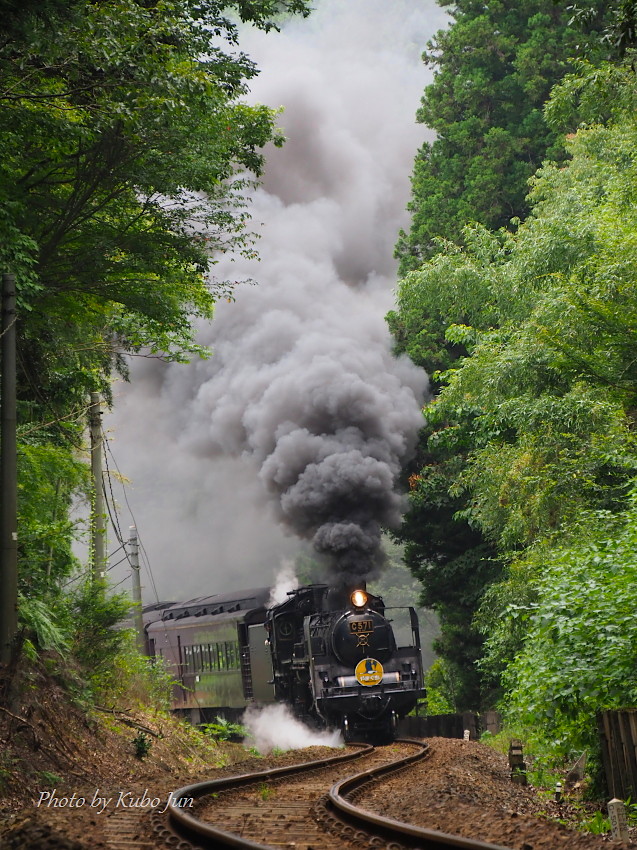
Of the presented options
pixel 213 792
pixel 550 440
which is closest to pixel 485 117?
pixel 550 440

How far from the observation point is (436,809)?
776 centimetres

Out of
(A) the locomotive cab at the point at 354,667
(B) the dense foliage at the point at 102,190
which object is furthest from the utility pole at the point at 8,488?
(A) the locomotive cab at the point at 354,667

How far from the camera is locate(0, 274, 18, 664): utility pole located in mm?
10438

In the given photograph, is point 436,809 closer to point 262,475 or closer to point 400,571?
point 262,475

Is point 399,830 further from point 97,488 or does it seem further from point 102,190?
point 97,488

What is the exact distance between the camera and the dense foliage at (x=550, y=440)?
366 inches

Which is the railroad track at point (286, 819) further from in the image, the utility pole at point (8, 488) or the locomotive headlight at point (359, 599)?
the locomotive headlight at point (359, 599)

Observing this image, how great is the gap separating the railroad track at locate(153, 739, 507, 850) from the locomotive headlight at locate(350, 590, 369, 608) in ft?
19.5

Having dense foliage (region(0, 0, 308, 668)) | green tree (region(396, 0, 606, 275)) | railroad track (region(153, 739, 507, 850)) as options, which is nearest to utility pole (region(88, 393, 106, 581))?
dense foliage (region(0, 0, 308, 668))

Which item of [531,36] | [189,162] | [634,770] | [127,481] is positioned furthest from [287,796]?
[531,36]

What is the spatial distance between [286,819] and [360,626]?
31.0 feet

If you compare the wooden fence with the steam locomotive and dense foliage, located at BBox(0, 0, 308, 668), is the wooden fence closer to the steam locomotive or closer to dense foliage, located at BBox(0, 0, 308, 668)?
dense foliage, located at BBox(0, 0, 308, 668)

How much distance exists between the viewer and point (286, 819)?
303 inches

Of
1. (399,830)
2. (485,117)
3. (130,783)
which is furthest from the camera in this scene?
(485,117)
